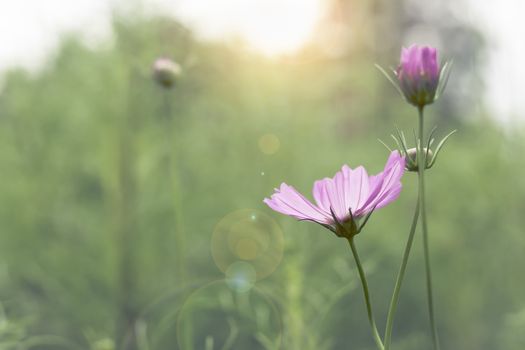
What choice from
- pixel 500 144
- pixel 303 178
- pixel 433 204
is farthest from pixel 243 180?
pixel 500 144

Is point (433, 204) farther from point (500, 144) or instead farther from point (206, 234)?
point (206, 234)

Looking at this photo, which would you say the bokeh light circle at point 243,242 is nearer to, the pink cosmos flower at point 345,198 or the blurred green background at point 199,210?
the blurred green background at point 199,210

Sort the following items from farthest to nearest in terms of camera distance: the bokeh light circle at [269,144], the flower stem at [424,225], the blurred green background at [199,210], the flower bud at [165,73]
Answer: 1. the bokeh light circle at [269,144]
2. the blurred green background at [199,210]
3. the flower bud at [165,73]
4. the flower stem at [424,225]

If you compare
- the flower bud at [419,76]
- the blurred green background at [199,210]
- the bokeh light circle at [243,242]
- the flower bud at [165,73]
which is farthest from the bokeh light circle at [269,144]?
the flower bud at [419,76]

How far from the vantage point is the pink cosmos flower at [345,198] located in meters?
0.37

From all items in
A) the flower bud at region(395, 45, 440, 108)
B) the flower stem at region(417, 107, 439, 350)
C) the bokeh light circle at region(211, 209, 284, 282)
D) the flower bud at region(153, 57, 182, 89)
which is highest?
the flower bud at region(153, 57, 182, 89)

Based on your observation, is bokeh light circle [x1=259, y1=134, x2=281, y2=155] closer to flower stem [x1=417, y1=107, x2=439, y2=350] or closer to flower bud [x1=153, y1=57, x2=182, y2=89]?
flower bud [x1=153, y1=57, x2=182, y2=89]

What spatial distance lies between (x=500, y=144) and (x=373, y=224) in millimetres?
363

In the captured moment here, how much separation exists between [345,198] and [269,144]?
117cm

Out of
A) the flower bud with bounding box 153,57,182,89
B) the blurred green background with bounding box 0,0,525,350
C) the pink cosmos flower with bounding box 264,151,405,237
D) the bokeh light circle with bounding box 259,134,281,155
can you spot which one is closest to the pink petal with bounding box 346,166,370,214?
the pink cosmos flower with bounding box 264,151,405,237

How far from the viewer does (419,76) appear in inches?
16.8

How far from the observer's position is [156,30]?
1.42 m

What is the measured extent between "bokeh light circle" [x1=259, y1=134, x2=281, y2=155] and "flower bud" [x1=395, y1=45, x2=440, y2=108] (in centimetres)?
110

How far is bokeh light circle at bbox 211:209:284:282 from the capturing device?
4.54 ft
